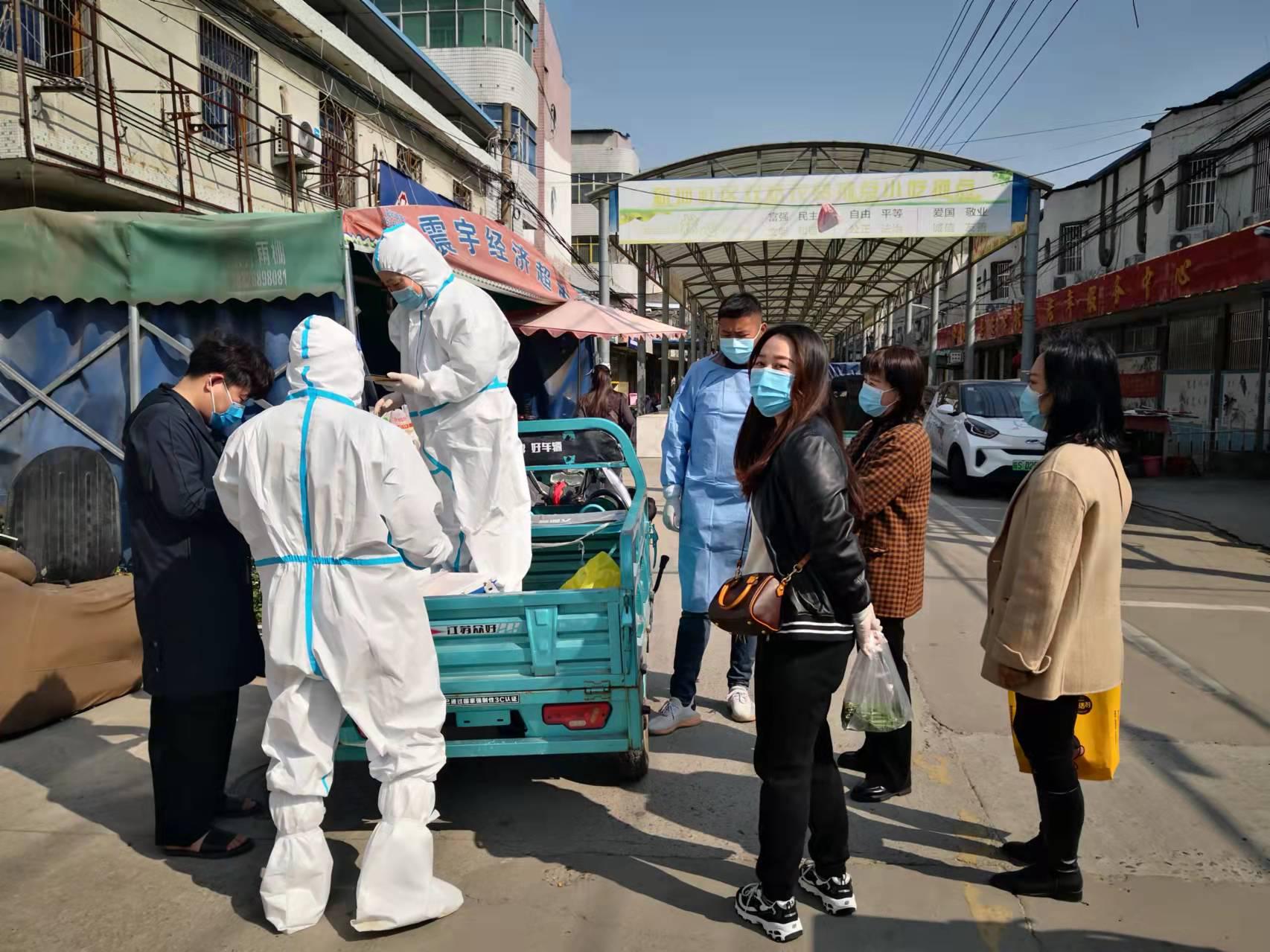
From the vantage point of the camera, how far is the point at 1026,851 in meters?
3.01

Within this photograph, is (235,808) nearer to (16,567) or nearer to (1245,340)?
(16,567)

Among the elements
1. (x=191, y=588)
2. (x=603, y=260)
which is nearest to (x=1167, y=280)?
(x=603, y=260)

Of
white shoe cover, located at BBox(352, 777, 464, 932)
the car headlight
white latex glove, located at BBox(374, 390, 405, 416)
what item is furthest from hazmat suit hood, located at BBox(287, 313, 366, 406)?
the car headlight

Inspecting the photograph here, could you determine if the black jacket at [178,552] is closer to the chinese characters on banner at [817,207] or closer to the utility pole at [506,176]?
the chinese characters on banner at [817,207]

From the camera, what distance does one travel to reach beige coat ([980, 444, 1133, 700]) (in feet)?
8.49

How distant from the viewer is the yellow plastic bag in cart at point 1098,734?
2.76 meters

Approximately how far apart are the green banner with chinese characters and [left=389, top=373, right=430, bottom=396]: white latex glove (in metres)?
2.24

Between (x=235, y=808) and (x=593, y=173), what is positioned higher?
(x=593, y=173)

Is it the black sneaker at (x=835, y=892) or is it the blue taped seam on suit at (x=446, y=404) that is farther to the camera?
the blue taped seam on suit at (x=446, y=404)

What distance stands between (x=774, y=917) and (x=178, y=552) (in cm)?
227

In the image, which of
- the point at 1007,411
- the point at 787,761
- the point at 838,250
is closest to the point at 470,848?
the point at 787,761

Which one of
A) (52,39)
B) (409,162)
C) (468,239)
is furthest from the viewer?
(409,162)

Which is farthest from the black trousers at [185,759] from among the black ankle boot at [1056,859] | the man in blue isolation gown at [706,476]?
the black ankle boot at [1056,859]

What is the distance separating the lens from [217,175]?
11.7m
